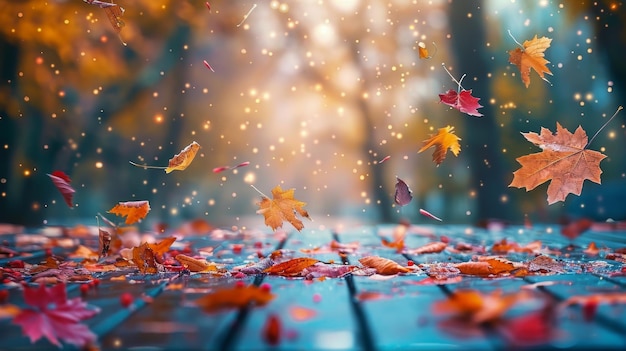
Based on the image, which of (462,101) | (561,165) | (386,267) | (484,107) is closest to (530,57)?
(462,101)

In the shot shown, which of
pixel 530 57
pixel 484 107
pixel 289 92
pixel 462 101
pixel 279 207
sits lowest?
pixel 279 207

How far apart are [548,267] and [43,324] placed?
158 cm

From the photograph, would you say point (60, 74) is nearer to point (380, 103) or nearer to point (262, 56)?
point (262, 56)

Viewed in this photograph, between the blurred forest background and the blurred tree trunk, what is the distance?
16 mm

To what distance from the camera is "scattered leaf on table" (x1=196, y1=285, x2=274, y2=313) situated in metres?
1.41

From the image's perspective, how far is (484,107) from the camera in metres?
5.71

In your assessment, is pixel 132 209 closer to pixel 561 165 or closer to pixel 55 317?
pixel 55 317

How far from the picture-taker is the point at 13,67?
274 inches

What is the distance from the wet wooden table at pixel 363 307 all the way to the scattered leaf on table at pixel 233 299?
0.02m

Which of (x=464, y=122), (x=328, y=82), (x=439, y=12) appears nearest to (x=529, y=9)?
(x=439, y=12)

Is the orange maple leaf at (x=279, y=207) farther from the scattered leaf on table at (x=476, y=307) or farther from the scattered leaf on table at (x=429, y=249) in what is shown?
the scattered leaf on table at (x=476, y=307)

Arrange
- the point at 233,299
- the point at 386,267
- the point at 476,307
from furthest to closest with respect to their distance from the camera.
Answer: the point at 386,267 → the point at 233,299 → the point at 476,307

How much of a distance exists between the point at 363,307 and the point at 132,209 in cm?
115

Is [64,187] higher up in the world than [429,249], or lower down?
higher up
